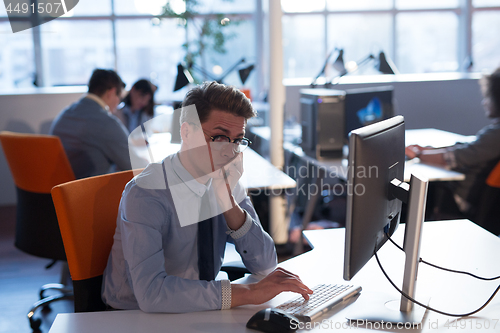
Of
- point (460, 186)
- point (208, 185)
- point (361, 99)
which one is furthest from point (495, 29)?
point (208, 185)

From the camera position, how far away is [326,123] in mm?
2830

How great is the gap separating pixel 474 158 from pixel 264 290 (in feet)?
6.26

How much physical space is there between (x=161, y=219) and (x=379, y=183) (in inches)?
21.1

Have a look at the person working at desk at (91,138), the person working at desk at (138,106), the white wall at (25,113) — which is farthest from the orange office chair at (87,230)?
the white wall at (25,113)

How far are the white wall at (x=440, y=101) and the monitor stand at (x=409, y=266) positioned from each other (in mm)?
3866

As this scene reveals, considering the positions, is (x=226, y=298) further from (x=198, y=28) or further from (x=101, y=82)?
(x=198, y=28)

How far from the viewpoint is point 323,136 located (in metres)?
2.85

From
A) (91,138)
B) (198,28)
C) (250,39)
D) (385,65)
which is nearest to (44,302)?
(91,138)

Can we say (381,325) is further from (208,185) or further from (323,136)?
(323,136)

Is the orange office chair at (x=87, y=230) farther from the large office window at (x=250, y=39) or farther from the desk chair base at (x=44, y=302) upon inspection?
the large office window at (x=250, y=39)

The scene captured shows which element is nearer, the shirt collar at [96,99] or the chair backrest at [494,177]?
the chair backrest at [494,177]

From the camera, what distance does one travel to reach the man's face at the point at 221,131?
1214 millimetres

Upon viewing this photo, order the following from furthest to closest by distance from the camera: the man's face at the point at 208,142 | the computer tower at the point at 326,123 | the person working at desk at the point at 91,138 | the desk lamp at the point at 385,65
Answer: the desk lamp at the point at 385,65, the computer tower at the point at 326,123, the person working at desk at the point at 91,138, the man's face at the point at 208,142

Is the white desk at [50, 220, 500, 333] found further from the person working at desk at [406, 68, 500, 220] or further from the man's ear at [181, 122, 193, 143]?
the person working at desk at [406, 68, 500, 220]
